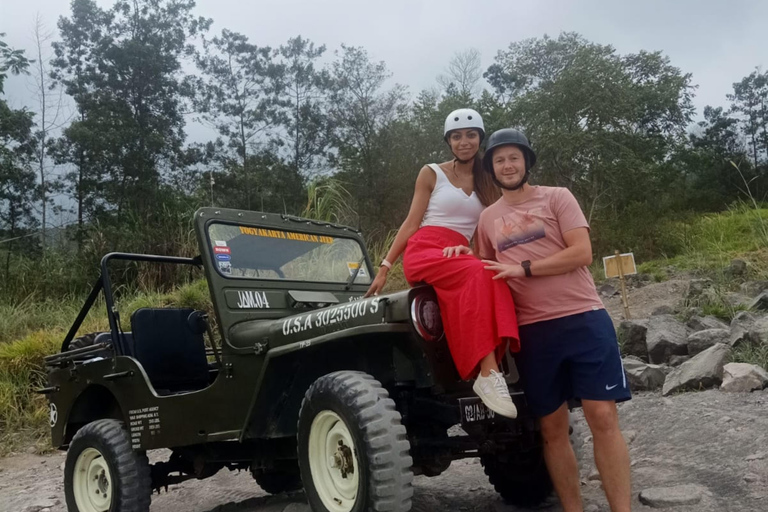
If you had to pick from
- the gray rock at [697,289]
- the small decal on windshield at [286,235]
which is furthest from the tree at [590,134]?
the small decal on windshield at [286,235]

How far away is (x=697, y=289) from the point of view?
1049 centimetres

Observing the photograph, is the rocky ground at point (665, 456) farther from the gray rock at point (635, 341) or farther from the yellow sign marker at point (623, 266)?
the yellow sign marker at point (623, 266)

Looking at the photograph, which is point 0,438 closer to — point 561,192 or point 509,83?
point 561,192

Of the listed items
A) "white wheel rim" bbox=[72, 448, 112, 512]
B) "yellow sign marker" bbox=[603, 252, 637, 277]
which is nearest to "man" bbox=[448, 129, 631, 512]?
"white wheel rim" bbox=[72, 448, 112, 512]

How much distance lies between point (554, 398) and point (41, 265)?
14105 millimetres

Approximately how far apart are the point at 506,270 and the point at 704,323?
602 centimetres

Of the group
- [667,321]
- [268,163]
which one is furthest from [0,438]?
[268,163]

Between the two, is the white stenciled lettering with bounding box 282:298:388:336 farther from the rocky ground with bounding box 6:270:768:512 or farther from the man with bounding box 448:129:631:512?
the rocky ground with bounding box 6:270:768:512

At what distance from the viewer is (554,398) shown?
132 inches

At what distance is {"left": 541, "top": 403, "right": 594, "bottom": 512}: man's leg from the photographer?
3441mm

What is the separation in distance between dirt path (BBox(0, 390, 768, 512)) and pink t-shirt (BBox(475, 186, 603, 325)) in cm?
135

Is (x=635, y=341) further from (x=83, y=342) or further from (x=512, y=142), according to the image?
(x=83, y=342)

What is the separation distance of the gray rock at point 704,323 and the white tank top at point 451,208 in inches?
214

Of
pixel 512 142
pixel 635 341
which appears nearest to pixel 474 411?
pixel 512 142
